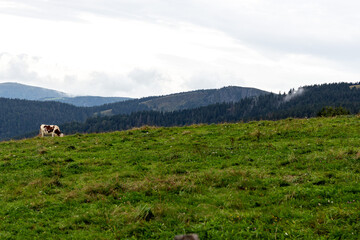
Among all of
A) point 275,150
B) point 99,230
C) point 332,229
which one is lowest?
point 99,230

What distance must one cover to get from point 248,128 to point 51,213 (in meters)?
18.2

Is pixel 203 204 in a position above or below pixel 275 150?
below

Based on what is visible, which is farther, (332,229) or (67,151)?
(67,151)

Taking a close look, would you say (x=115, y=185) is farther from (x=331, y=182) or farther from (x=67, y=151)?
(x=67, y=151)

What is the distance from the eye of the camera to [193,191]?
10953mm

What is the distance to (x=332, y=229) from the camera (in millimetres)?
7320

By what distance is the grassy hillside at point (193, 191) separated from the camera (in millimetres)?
7910

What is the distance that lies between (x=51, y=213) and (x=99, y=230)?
2472mm

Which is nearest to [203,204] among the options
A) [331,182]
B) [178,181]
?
[178,181]

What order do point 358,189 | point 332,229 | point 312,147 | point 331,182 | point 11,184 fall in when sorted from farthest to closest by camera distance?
1. point 312,147
2. point 11,184
3. point 331,182
4. point 358,189
5. point 332,229

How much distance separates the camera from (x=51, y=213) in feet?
31.9

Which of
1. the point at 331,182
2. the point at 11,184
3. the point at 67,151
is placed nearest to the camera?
the point at 331,182

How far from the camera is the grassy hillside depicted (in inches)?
311

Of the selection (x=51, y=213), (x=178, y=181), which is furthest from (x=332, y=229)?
(x=51, y=213)
